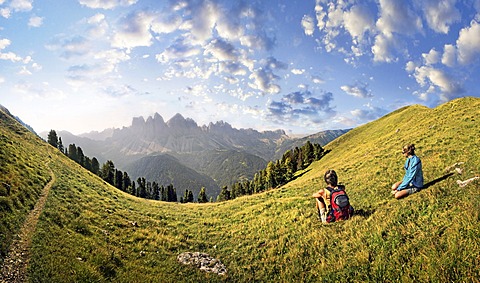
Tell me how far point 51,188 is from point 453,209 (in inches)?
1222

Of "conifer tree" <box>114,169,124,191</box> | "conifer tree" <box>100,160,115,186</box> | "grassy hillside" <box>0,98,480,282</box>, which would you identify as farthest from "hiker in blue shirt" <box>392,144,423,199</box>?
"conifer tree" <box>114,169,124,191</box>

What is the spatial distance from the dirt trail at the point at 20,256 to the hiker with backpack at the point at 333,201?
545 inches

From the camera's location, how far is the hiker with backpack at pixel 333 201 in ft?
37.5

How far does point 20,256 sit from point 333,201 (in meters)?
15.7

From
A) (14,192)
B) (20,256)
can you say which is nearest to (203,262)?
(20,256)

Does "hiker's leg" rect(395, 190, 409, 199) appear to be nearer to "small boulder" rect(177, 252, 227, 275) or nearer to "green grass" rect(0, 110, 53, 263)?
"small boulder" rect(177, 252, 227, 275)

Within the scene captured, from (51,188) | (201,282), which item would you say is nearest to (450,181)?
(201,282)

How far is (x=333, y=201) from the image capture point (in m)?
12.0

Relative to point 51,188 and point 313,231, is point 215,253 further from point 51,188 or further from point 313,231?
point 51,188

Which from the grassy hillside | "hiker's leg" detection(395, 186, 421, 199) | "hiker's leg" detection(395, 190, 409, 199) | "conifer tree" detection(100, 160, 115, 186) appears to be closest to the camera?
the grassy hillside

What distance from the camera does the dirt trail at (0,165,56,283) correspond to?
949 centimetres

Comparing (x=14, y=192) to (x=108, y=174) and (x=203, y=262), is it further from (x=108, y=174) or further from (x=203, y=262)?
(x=108, y=174)

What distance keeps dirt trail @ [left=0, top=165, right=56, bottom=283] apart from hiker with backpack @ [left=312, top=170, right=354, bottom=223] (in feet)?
45.4

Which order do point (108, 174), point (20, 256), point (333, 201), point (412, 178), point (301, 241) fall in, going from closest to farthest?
point (20, 256) → point (333, 201) → point (301, 241) → point (412, 178) → point (108, 174)
